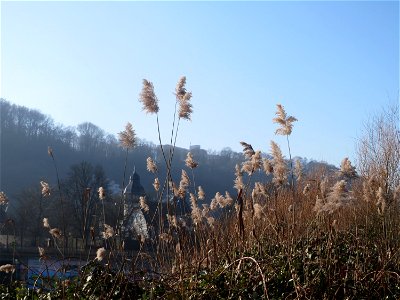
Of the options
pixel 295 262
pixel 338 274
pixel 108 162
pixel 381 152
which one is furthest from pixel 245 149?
pixel 108 162

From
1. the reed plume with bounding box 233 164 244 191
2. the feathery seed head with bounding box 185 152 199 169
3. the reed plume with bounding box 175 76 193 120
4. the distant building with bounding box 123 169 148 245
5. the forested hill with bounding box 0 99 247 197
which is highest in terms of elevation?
the forested hill with bounding box 0 99 247 197

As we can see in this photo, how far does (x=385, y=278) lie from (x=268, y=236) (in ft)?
6.82

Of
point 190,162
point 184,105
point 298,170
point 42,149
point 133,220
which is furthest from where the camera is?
point 42,149

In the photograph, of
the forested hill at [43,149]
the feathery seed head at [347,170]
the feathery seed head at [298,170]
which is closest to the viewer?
the feathery seed head at [347,170]

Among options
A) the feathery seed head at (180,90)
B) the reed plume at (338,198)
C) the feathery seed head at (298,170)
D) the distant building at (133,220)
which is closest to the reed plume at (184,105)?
the feathery seed head at (180,90)

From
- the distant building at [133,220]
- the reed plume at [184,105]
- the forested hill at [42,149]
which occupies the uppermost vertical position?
the forested hill at [42,149]

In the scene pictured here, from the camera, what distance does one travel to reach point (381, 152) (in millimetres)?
14797

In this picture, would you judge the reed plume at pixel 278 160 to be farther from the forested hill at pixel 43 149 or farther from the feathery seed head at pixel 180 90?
the forested hill at pixel 43 149

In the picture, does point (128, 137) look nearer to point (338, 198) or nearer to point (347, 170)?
point (338, 198)

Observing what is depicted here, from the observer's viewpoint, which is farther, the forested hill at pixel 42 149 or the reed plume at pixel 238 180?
the forested hill at pixel 42 149

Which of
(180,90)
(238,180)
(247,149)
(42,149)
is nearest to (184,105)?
(180,90)

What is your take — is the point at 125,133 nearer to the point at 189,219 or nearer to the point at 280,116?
Answer: the point at 280,116

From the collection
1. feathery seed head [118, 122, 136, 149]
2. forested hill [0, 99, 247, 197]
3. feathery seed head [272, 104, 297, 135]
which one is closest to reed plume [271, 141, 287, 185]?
feathery seed head [272, 104, 297, 135]

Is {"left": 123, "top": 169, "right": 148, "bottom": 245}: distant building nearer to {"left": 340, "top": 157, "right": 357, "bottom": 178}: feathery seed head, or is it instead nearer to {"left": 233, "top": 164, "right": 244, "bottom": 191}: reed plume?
{"left": 233, "top": 164, "right": 244, "bottom": 191}: reed plume
